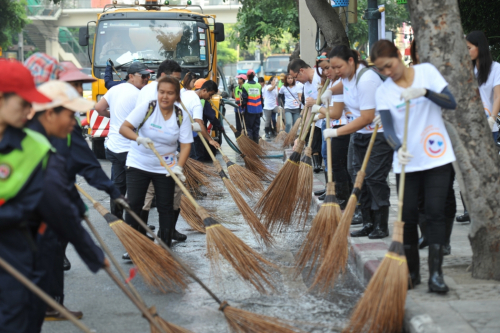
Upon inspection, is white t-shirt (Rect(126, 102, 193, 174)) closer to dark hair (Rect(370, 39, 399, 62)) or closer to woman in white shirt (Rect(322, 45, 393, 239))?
woman in white shirt (Rect(322, 45, 393, 239))

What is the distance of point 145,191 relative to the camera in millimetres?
5762

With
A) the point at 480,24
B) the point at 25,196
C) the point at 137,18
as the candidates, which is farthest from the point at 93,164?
the point at 137,18

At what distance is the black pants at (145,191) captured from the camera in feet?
18.7

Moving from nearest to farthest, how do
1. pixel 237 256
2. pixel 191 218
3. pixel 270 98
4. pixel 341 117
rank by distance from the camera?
pixel 237 256, pixel 341 117, pixel 191 218, pixel 270 98

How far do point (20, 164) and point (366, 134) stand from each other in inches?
155

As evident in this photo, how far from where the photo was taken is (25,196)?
2.71 metres

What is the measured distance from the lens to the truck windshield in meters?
12.7

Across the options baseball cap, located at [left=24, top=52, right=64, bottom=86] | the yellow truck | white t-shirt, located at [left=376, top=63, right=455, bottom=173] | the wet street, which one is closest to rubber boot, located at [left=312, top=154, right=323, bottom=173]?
the yellow truck

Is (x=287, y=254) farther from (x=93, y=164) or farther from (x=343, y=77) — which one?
(x=93, y=164)

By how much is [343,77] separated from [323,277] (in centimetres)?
212

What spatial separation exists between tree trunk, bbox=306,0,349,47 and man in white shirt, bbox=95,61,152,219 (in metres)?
4.03

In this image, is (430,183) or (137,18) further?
(137,18)

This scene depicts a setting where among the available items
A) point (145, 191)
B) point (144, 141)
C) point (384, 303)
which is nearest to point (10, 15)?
point (145, 191)

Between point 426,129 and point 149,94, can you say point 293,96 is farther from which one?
point 426,129
